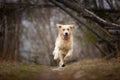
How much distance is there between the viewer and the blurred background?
1321 centimetres

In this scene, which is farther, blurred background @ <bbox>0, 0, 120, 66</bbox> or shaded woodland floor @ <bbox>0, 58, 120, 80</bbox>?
blurred background @ <bbox>0, 0, 120, 66</bbox>

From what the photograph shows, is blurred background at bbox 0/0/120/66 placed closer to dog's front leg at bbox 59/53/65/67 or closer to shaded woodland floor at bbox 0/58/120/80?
dog's front leg at bbox 59/53/65/67

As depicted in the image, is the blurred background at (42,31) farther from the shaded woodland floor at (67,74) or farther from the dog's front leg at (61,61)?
the shaded woodland floor at (67,74)

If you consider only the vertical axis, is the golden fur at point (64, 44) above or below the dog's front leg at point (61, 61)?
above

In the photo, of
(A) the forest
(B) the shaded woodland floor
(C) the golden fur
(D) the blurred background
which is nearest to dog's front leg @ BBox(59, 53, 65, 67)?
(C) the golden fur

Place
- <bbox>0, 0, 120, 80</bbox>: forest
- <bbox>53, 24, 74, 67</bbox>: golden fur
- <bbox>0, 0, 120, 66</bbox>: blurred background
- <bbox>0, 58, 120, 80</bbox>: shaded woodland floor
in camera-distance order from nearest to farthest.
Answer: <bbox>0, 58, 120, 80</bbox>: shaded woodland floor, <bbox>53, 24, 74, 67</bbox>: golden fur, <bbox>0, 0, 120, 80</bbox>: forest, <bbox>0, 0, 120, 66</bbox>: blurred background

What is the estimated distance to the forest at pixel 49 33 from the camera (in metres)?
12.5

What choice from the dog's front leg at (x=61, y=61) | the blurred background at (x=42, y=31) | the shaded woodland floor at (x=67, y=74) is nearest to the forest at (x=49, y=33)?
the blurred background at (x=42, y=31)

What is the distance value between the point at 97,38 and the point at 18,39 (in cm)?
341

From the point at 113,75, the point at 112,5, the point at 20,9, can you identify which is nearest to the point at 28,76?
the point at 113,75

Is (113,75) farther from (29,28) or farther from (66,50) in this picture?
(29,28)

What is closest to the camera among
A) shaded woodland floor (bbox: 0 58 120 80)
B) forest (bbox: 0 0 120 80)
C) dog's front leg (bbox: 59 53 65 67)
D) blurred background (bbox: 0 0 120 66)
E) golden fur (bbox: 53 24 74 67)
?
shaded woodland floor (bbox: 0 58 120 80)

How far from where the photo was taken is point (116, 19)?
12922 millimetres

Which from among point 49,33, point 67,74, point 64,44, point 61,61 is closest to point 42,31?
point 49,33
